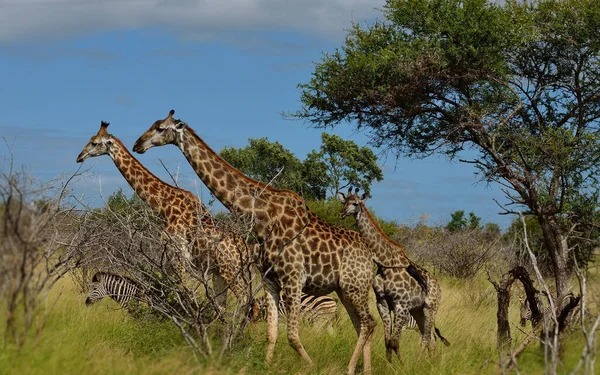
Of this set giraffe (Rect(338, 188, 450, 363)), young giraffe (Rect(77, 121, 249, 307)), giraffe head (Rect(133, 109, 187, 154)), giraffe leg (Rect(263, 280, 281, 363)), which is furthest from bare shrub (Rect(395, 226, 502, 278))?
giraffe head (Rect(133, 109, 187, 154))

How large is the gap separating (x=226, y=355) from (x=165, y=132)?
2.89m

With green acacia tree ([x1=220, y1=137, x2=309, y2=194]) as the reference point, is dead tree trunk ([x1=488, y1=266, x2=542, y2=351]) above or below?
below

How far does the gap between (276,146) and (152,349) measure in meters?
30.3

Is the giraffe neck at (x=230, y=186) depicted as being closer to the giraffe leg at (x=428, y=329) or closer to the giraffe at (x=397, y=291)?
the giraffe at (x=397, y=291)

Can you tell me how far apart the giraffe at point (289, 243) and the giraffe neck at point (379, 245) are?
2.89ft

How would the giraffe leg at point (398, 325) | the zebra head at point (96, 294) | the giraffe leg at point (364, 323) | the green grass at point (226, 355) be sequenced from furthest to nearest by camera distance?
1. the zebra head at point (96, 294)
2. the giraffe leg at point (398, 325)
3. the giraffe leg at point (364, 323)
4. the green grass at point (226, 355)

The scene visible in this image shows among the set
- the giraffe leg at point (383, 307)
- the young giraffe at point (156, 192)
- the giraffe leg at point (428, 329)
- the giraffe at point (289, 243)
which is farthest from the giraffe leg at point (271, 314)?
the giraffe leg at point (428, 329)

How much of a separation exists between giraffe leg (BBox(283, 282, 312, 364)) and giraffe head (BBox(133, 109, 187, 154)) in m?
2.06

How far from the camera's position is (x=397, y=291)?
34.4 ft

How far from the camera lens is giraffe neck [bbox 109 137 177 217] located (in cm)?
1162

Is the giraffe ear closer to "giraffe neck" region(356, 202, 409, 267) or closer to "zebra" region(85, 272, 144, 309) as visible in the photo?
"zebra" region(85, 272, 144, 309)

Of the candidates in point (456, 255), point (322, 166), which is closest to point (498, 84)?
point (456, 255)

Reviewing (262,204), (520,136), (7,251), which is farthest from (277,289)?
(520,136)

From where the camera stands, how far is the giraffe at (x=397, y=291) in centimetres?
1038
